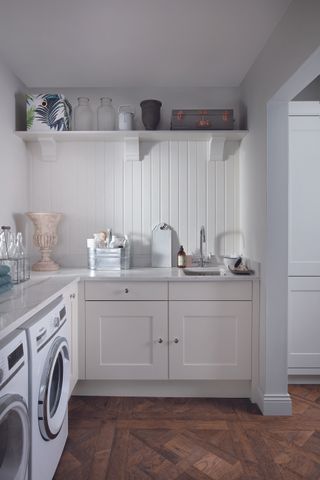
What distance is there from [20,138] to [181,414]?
230 cm

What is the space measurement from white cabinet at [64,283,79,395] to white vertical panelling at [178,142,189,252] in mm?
991

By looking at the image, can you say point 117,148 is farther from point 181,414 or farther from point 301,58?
point 181,414

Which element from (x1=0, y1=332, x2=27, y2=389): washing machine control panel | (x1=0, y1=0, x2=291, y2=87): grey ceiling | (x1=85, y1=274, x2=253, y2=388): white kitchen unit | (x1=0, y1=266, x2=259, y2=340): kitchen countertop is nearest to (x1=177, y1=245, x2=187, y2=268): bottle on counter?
(x1=0, y1=266, x2=259, y2=340): kitchen countertop

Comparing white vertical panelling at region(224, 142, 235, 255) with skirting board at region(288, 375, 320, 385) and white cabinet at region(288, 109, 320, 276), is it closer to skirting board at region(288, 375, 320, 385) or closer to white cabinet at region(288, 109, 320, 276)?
white cabinet at region(288, 109, 320, 276)

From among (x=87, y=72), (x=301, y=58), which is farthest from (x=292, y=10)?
(x=87, y=72)

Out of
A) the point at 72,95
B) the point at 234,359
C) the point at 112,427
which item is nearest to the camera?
the point at 112,427

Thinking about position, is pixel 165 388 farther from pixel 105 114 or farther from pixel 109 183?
pixel 105 114

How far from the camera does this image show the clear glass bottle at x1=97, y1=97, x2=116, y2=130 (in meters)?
2.77

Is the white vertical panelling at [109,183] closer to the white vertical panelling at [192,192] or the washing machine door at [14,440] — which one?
the white vertical panelling at [192,192]

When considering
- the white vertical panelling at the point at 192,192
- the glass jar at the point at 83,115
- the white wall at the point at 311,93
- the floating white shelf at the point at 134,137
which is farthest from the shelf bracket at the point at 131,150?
the white wall at the point at 311,93

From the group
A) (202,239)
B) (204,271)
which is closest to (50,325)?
(204,271)

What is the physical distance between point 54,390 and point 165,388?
1003 mm

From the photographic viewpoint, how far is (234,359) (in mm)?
2387

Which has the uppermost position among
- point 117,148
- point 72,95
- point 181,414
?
point 72,95
